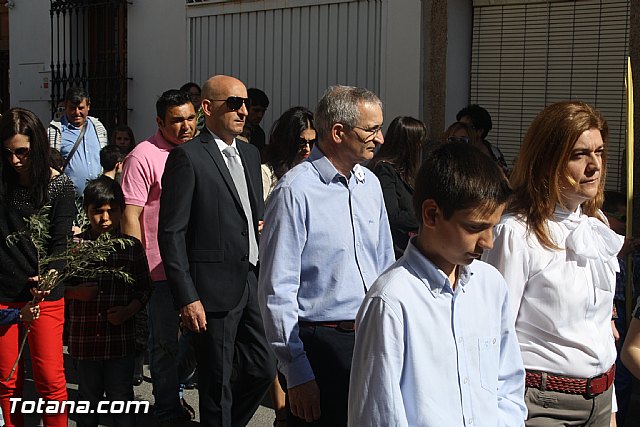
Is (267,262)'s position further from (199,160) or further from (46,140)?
(46,140)

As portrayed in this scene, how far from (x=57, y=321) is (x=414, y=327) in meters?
2.91

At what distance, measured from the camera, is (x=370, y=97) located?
3971 millimetres

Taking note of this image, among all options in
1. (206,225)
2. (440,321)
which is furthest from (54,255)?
(440,321)

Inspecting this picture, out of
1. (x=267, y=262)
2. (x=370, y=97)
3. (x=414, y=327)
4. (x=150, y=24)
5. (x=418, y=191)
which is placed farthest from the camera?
(x=150, y=24)

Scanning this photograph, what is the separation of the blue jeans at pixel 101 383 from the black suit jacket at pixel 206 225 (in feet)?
2.19

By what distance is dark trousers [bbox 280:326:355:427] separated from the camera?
3.66 m

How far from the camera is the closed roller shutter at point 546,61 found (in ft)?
28.0

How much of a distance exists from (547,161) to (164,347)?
3.15 m

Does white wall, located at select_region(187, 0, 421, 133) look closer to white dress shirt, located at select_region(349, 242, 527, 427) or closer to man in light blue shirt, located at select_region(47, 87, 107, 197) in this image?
man in light blue shirt, located at select_region(47, 87, 107, 197)

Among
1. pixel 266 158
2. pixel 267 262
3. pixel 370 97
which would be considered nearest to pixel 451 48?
pixel 266 158

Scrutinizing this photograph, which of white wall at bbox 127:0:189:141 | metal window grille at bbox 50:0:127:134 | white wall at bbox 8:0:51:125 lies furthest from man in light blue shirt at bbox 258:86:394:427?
white wall at bbox 8:0:51:125

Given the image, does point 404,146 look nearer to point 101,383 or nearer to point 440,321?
point 101,383

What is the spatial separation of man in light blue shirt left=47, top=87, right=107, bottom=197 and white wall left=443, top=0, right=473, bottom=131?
11.8ft

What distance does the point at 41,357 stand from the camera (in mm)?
4820
